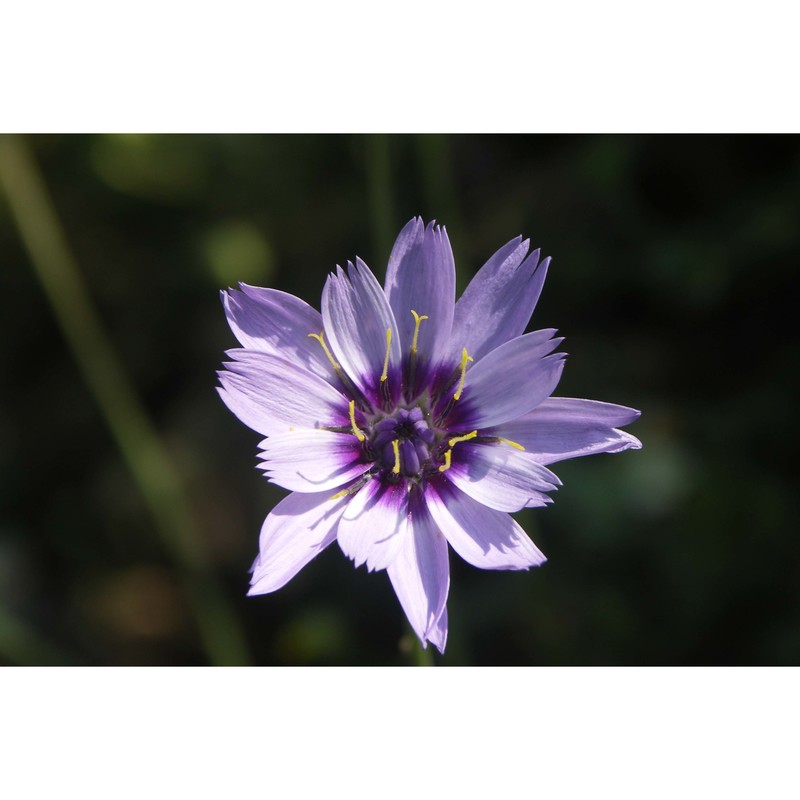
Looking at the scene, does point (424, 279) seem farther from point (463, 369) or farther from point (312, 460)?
point (312, 460)

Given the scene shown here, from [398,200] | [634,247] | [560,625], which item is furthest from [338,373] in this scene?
[634,247]

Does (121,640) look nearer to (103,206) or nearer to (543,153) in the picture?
→ (103,206)

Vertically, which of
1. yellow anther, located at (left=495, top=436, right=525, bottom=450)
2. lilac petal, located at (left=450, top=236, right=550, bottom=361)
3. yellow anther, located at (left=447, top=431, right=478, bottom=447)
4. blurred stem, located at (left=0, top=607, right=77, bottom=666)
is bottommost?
blurred stem, located at (left=0, top=607, right=77, bottom=666)

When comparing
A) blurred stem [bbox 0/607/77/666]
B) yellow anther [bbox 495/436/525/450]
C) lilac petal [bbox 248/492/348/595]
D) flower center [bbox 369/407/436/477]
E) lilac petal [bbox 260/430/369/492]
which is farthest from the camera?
blurred stem [bbox 0/607/77/666]

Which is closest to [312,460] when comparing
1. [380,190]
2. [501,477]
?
[501,477]

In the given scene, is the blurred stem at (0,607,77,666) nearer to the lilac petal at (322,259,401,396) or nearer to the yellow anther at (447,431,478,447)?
the lilac petal at (322,259,401,396)

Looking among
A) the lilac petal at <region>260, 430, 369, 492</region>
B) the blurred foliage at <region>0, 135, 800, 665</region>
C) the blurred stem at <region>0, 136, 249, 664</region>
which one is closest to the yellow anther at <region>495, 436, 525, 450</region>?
the lilac petal at <region>260, 430, 369, 492</region>

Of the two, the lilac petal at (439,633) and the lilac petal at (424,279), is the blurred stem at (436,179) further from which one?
the lilac petal at (439,633)
